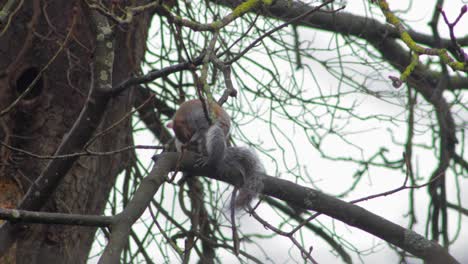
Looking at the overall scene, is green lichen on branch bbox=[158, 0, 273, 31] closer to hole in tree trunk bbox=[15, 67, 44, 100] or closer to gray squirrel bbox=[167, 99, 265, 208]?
gray squirrel bbox=[167, 99, 265, 208]

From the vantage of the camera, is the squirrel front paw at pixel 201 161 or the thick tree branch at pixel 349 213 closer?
the thick tree branch at pixel 349 213

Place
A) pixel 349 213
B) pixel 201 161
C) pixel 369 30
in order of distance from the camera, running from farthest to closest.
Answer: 1. pixel 369 30
2. pixel 201 161
3. pixel 349 213

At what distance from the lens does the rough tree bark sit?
3.36 metres

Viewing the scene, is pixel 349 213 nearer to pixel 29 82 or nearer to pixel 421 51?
pixel 421 51

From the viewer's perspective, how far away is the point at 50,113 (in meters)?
3.51

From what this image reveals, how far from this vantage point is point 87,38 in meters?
3.65

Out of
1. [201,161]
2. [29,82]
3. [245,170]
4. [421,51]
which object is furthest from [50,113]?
[421,51]

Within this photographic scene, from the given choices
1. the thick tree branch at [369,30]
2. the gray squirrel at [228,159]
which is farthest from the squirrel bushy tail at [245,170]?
the thick tree branch at [369,30]

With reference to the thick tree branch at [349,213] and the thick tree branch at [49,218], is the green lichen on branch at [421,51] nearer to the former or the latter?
the thick tree branch at [349,213]

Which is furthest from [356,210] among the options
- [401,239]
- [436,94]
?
[436,94]

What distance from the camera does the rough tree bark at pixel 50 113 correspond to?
336 centimetres

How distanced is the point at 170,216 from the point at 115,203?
0.36m

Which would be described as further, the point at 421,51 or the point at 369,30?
the point at 369,30

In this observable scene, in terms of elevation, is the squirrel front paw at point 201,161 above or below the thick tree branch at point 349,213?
above
